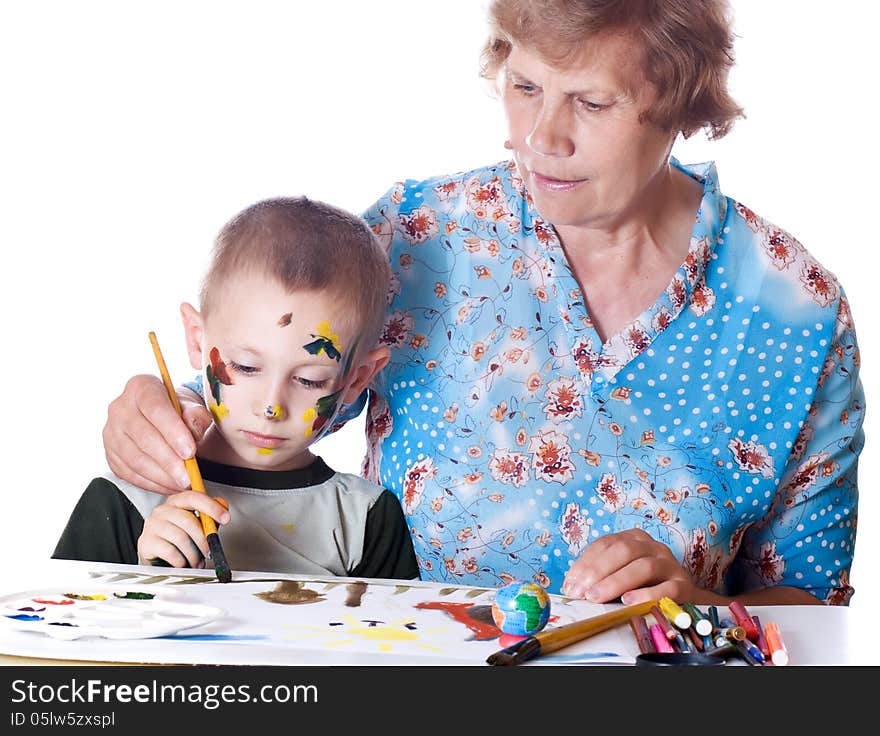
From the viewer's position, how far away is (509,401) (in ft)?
5.32

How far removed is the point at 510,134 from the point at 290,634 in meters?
0.73

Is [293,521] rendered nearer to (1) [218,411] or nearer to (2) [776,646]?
(1) [218,411]

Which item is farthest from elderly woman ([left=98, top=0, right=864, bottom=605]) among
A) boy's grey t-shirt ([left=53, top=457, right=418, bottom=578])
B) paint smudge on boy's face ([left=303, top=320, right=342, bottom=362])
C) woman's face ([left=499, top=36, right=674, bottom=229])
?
paint smudge on boy's face ([left=303, top=320, right=342, bottom=362])

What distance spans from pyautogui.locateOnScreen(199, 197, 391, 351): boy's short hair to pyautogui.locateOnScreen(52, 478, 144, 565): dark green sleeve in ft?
0.76

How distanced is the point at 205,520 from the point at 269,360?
183 millimetres

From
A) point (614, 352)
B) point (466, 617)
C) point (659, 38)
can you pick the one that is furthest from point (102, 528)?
point (659, 38)

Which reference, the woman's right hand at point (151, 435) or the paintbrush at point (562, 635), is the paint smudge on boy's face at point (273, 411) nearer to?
Result: the woman's right hand at point (151, 435)

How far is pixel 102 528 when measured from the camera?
1.35 metres

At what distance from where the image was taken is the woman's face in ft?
4.72

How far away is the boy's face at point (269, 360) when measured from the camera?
1.32 metres

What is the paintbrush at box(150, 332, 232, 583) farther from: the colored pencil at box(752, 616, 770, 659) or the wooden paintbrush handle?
the colored pencil at box(752, 616, 770, 659)

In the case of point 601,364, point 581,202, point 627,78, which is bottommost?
point 601,364

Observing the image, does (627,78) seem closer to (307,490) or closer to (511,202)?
(511,202)

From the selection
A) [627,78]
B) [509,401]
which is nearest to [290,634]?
[509,401]
